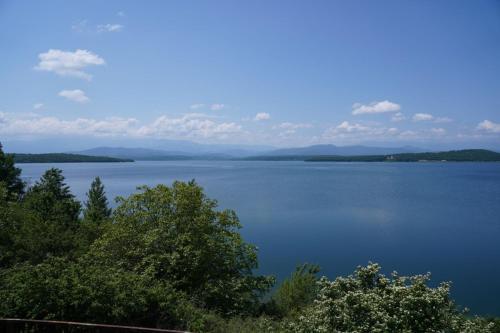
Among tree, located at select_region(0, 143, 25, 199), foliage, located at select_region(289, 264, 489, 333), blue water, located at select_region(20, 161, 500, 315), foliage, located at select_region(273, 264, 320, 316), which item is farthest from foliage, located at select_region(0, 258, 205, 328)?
tree, located at select_region(0, 143, 25, 199)

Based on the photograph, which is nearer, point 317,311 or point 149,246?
point 317,311

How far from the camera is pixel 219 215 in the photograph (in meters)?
18.8

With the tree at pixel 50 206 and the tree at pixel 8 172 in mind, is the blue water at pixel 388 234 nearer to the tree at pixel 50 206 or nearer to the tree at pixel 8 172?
the tree at pixel 50 206

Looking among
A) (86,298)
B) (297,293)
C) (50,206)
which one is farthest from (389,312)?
(50,206)

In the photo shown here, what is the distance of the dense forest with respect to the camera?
34.3 ft

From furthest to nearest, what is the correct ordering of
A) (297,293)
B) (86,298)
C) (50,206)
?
(50,206) < (297,293) < (86,298)

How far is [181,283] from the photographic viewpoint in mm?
16719

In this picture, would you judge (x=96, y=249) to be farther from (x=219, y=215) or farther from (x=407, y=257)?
(x=407, y=257)

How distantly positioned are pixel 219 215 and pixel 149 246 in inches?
140

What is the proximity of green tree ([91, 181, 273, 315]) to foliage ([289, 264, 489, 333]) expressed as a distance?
604cm

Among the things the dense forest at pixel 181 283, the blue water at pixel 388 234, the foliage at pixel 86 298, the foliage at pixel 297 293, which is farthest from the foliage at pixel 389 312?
the blue water at pixel 388 234

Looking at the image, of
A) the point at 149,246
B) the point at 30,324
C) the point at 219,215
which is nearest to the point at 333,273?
the point at 219,215

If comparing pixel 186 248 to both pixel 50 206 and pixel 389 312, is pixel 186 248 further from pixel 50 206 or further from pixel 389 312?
pixel 50 206

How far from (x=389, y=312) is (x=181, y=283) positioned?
30.7 ft
